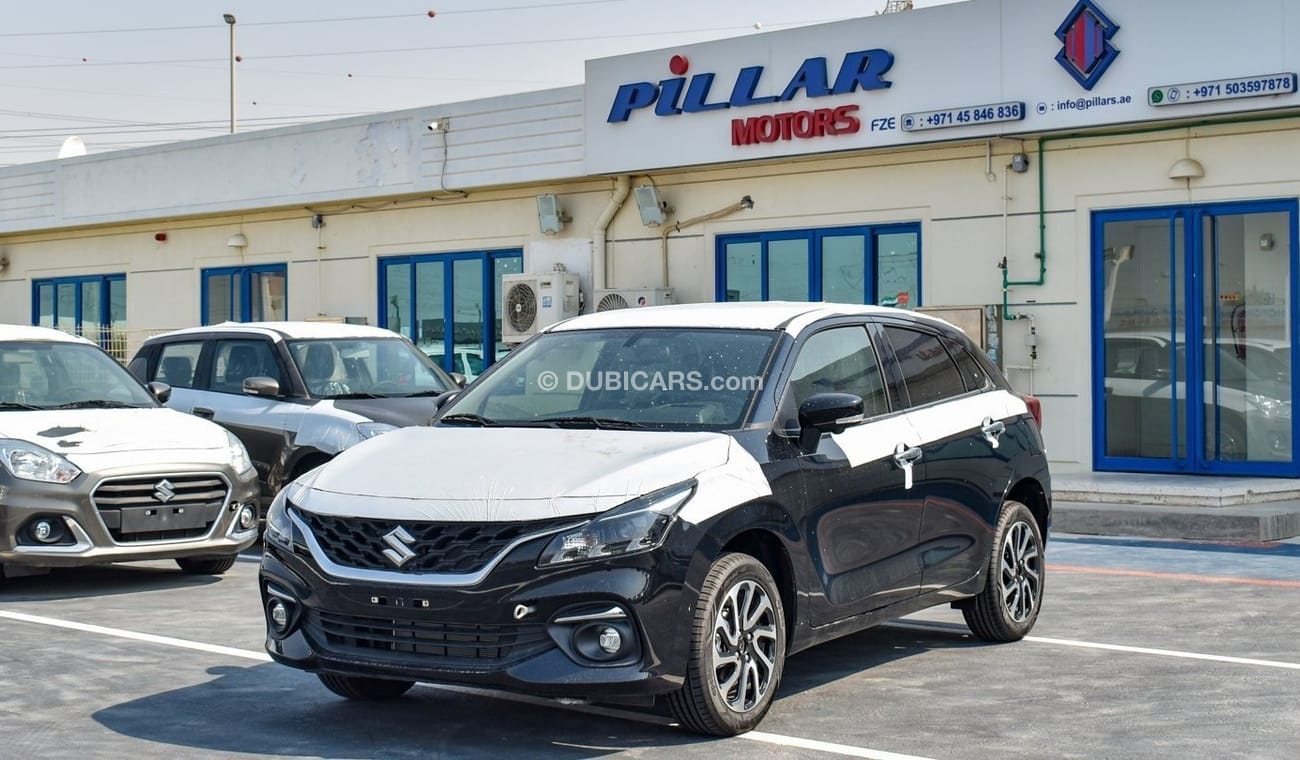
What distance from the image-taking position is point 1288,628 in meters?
8.85

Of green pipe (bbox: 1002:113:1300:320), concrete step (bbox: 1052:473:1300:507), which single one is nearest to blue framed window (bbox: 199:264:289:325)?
green pipe (bbox: 1002:113:1300:320)

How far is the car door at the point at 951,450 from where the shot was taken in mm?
7707

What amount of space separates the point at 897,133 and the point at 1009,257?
5.61 feet

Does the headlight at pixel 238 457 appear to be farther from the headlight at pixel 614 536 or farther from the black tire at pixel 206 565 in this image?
the headlight at pixel 614 536

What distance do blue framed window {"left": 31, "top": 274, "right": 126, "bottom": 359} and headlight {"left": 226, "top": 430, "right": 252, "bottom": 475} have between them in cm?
1663

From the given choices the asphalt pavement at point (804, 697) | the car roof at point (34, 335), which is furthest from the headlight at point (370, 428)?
the asphalt pavement at point (804, 697)

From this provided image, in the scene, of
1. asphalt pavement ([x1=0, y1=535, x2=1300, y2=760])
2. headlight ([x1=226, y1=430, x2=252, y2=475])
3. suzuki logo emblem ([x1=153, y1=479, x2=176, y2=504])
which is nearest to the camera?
asphalt pavement ([x1=0, y1=535, x2=1300, y2=760])

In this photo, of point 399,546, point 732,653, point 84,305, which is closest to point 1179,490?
point 732,653

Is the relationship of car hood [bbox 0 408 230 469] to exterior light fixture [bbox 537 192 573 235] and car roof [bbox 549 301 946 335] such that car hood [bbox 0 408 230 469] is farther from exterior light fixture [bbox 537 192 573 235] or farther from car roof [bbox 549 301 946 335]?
exterior light fixture [bbox 537 192 573 235]

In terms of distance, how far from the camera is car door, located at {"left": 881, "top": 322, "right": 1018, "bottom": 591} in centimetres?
771

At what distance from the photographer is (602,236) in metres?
20.6

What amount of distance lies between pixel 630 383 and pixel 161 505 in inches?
175

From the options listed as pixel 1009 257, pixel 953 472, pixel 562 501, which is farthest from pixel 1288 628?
pixel 1009 257

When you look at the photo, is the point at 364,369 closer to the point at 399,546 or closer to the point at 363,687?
the point at 363,687
